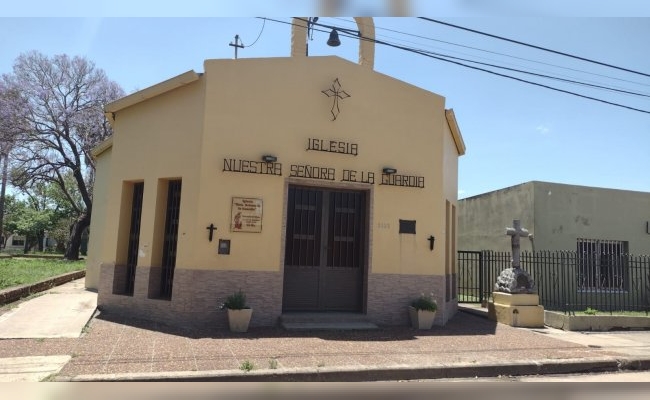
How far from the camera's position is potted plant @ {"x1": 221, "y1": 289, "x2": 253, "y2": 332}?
29.5 feet

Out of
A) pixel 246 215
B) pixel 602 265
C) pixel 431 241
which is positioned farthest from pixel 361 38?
pixel 602 265

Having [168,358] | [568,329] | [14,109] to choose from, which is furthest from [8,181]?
[568,329]

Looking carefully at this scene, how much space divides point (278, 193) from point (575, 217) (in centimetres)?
1100

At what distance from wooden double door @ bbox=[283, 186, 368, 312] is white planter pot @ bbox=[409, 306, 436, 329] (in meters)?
1.15

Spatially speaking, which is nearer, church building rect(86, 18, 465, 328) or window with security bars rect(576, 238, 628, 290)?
church building rect(86, 18, 465, 328)

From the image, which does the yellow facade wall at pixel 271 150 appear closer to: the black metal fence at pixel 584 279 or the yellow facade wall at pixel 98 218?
the yellow facade wall at pixel 98 218

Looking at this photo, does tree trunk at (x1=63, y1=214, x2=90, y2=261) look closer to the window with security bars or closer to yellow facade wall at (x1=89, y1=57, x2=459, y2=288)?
yellow facade wall at (x1=89, y1=57, x2=459, y2=288)

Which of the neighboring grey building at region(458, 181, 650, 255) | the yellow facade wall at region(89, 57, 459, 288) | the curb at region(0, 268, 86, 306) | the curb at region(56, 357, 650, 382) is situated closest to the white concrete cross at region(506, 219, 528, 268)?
the yellow facade wall at region(89, 57, 459, 288)

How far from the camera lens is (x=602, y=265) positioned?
49.0ft

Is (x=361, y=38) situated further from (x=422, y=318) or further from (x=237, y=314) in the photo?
(x=237, y=314)

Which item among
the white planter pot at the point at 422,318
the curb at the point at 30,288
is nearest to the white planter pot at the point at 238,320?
the white planter pot at the point at 422,318

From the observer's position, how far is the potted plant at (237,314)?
29.5ft

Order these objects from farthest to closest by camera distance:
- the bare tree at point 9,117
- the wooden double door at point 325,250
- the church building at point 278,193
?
the bare tree at point 9,117
the wooden double door at point 325,250
the church building at point 278,193

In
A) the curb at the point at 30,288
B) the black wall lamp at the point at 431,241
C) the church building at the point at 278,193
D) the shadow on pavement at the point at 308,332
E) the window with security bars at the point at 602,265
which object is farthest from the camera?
the window with security bars at the point at 602,265
